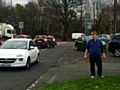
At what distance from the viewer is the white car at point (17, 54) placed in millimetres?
13258

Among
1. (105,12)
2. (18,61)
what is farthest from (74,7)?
(18,61)

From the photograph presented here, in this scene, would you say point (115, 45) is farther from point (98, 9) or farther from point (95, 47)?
point (98, 9)

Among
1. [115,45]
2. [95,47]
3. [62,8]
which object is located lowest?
[115,45]

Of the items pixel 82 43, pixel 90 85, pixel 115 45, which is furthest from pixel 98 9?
pixel 90 85

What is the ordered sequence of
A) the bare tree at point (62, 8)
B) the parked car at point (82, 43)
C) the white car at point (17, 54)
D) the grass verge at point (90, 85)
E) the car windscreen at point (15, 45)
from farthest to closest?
the bare tree at point (62, 8), the parked car at point (82, 43), the car windscreen at point (15, 45), the white car at point (17, 54), the grass verge at point (90, 85)

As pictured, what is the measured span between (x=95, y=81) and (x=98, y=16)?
67952 millimetres

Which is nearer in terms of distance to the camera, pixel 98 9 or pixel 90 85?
pixel 90 85

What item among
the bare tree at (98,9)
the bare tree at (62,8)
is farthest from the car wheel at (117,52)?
the bare tree at (98,9)

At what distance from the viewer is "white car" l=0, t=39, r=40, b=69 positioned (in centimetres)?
1326

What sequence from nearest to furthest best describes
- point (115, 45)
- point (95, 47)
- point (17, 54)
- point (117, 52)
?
point (95, 47) → point (17, 54) → point (117, 52) → point (115, 45)

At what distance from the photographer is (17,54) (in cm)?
1343

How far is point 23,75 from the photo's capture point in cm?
1220

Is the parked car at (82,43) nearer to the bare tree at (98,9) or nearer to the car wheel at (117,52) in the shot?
Answer: the car wheel at (117,52)

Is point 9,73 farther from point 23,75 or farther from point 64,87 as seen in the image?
point 64,87
